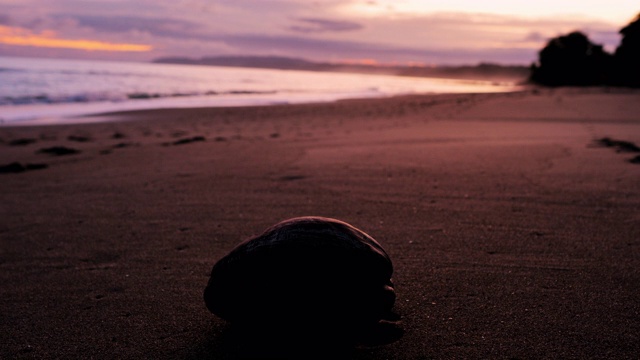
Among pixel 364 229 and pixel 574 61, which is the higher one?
pixel 574 61

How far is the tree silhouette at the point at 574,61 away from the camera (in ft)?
89.4

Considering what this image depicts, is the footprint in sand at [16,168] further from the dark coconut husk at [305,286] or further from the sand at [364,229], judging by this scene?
the dark coconut husk at [305,286]

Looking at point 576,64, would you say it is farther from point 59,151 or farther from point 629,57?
point 59,151

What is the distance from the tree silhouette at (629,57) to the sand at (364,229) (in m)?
15.8

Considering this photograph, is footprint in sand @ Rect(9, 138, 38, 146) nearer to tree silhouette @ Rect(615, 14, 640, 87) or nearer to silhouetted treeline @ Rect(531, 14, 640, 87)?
tree silhouette @ Rect(615, 14, 640, 87)

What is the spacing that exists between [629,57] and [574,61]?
710 cm

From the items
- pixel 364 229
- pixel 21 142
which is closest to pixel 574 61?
pixel 21 142

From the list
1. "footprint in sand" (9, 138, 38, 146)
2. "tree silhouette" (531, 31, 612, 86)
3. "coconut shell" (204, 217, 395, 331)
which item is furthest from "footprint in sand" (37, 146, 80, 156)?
"tree silhouette" (531, 31, 612, 86)

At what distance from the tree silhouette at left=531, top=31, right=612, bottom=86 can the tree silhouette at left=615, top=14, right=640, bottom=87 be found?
125 inches

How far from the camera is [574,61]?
1117 inches

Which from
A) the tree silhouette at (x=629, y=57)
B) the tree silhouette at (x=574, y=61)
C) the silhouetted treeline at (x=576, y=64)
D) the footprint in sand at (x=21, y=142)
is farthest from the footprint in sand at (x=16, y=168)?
the tree silhouette at (x=574, y=61)

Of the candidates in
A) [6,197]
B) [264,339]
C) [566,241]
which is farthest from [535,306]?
[6,197]

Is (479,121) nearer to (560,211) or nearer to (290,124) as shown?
(290,124)

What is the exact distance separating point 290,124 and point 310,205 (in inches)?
274
